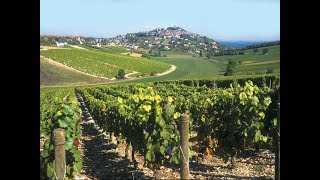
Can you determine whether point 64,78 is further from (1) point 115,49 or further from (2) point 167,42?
(2) point 167,42

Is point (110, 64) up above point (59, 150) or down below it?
above

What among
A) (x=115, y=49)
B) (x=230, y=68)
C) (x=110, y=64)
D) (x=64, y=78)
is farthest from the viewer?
(x=110, y=64)

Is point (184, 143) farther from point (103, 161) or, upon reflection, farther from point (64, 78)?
point (64, 78)

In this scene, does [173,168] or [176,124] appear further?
[173,168]

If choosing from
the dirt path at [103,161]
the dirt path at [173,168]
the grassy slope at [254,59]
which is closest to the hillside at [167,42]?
the grassy slope at [254,59]

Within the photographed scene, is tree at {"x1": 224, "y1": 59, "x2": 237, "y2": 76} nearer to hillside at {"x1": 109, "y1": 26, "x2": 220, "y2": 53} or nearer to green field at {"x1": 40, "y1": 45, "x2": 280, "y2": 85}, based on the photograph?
green field at {"x1": 40, "y1": 45, "x2": 280, "y2": 85}

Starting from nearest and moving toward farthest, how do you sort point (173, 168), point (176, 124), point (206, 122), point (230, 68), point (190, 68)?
point (176, 124), point (173, 168), point (206, 122), point (230, 68), point (190, 68)

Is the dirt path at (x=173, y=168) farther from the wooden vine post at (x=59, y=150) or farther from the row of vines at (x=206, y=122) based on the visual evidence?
the wooden vine post at (x=59, y=150)

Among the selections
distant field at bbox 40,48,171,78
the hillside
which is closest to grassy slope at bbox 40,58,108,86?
distant field at bbox 40,48,171,78

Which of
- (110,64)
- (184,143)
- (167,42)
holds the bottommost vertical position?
(184,143)

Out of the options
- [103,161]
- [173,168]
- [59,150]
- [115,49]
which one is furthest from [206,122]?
[115,49]

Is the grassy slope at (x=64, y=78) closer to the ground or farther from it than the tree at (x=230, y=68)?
closer to the ground
